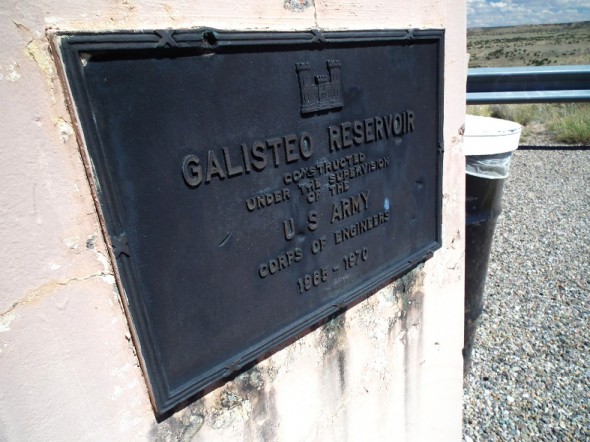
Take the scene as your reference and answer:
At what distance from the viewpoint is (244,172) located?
1.14m

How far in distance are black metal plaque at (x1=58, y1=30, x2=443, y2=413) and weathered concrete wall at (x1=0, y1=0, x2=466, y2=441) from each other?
0.17 ft

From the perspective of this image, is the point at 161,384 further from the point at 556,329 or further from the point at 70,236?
the point at 556,329

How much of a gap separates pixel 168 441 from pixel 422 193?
1.17 m

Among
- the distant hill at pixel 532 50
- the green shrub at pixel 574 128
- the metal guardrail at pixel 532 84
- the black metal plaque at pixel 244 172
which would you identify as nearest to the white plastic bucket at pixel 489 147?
the black metal plaque at pixel 244 172

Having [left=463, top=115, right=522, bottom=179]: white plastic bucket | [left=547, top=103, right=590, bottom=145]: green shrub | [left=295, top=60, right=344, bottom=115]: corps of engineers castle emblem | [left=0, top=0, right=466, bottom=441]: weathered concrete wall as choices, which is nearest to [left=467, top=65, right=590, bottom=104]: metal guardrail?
[left=547, top=103, right=590, bottom=145]: green shrub

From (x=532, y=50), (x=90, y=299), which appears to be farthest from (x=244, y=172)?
(x=532, y=50)

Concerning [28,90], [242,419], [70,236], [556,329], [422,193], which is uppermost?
[28,90]

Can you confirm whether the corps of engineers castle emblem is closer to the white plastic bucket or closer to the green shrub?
the white plastic bucket

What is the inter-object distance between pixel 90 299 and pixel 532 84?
683 centimetres

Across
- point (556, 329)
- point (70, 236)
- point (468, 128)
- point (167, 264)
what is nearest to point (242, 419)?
point (167, 264)

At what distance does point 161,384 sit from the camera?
1093mm

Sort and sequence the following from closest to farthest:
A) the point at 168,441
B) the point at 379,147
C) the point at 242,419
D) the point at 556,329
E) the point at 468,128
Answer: the point at 168,441
the point at 242,419
the point at 379,147
the point at 468,128
the point at 556,329

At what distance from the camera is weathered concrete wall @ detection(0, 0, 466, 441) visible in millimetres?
849

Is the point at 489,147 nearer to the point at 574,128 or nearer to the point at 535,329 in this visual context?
the point at 535,329
